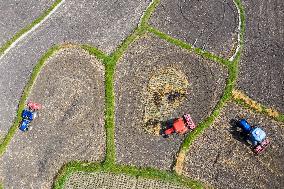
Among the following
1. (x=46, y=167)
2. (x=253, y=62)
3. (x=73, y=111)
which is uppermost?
(x=253, y=62)

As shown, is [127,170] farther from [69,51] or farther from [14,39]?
[14,39]

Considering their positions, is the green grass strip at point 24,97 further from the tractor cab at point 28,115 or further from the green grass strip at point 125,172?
the green grass strip at point 125,172

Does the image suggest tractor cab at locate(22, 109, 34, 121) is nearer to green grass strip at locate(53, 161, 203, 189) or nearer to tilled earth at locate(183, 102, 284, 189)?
green grass strip at locate(53, 161, 203, 189)

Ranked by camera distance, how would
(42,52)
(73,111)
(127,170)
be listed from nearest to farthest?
(127,170), (73,111), (42,52)

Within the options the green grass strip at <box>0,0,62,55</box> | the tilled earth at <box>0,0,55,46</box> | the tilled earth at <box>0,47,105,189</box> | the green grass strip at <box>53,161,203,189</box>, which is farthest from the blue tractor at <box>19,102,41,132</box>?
the tilled earth at <box>0,0,55,46</box>

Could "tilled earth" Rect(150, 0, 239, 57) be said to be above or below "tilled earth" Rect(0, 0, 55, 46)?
above

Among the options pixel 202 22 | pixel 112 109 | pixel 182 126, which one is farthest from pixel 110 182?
pixel 202 22

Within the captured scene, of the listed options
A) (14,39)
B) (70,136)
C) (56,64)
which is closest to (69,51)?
(56,64)
